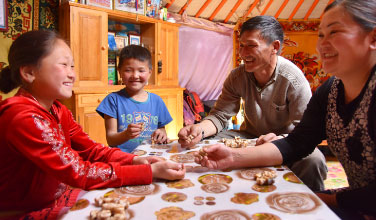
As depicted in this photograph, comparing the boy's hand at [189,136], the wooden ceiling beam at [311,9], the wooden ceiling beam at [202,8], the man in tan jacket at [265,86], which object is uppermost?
the wooden ceiling beam at [311,9]

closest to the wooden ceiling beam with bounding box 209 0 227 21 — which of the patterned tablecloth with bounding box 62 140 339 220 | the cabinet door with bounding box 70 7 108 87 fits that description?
the cabinet door with bounding box 70 7 108 87

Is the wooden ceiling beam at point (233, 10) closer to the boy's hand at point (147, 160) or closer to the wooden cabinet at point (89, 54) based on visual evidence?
the wooden cabinet at point (89, 54)

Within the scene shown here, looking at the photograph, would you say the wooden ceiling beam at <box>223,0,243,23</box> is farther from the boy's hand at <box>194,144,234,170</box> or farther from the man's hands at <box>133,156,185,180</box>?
the man's hands at <box>133,156,185,180</box>

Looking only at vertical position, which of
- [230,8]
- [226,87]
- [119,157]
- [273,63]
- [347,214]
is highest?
[230,8]

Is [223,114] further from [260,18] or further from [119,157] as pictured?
[119,157]

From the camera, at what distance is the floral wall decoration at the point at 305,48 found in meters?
4.76

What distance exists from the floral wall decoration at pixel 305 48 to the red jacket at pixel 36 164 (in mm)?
4388

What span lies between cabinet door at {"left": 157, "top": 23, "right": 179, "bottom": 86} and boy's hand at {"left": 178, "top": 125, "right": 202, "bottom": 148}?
2380 mm

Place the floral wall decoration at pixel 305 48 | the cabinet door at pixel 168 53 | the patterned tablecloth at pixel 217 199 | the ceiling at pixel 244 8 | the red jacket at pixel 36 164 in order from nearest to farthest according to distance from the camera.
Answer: the patterned tablecloth at pixel 217 199 < the red jacket at pixel 36 164 < the cabinet door at pixel 168 53 < the ceiling at pixel 244 8 < the floral wall decoration at pixel 305 48

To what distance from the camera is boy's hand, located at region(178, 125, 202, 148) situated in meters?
1.24

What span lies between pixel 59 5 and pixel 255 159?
8.89 ft

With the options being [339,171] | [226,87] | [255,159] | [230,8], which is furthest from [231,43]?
[255,159]

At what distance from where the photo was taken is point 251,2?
15.2 feet

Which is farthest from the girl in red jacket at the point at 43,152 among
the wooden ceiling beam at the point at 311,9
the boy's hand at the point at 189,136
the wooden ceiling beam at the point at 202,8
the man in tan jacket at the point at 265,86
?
the wooden ceiling beam at the point at 311,9
